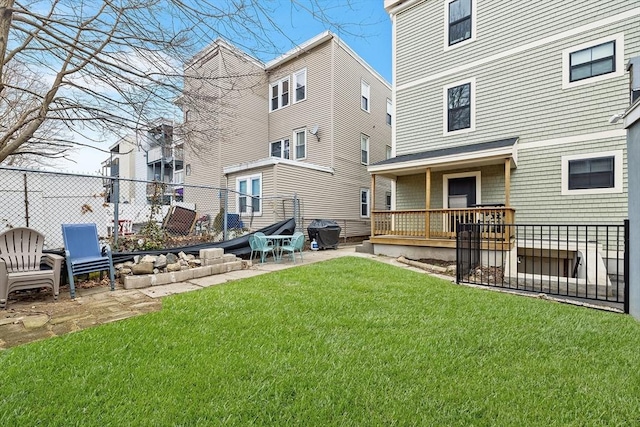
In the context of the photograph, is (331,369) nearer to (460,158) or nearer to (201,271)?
(201,271)

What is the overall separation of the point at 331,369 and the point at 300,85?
14484 mm

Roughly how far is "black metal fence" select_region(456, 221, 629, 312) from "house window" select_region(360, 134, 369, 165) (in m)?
8.14

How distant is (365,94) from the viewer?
52.3ft

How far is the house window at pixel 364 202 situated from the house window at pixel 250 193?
5633mm

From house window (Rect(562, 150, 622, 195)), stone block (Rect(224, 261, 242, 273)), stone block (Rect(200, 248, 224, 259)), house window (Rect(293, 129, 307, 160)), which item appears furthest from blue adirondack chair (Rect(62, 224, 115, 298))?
house window (Rect(562, 150, 622, 195))

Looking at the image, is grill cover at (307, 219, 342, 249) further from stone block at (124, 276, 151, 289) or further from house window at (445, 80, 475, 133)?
stone block at (124, 276, 151, 289)

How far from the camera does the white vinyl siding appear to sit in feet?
50.4

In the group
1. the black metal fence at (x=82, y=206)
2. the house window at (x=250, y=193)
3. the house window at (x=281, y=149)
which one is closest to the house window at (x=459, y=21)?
the black metal fence at (x=82, y=206)

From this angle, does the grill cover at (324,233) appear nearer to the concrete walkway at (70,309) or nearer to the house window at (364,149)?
the house window at (364,149)

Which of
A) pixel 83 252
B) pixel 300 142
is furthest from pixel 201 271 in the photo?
pixel 300 142

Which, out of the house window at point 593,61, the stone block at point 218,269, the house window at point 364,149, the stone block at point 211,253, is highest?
the house window at point 593,61

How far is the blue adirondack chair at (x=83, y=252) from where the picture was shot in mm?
4688

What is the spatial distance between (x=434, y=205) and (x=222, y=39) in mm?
9066

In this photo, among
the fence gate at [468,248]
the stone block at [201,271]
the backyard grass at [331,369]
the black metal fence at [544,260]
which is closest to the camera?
the backyard grass at [331,369]
